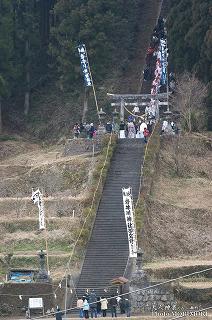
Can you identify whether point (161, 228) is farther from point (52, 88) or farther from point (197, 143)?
point (52, 88)

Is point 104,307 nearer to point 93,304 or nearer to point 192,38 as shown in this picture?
point 93,304

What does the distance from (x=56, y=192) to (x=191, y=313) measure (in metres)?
12.3

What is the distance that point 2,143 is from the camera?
5816 cm

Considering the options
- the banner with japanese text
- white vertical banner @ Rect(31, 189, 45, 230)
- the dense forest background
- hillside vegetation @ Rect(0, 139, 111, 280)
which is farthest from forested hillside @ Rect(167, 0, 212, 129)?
white vertical banner @ Rect(31, 189, 45, 230)

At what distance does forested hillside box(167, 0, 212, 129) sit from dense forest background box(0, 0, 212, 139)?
5 centimetres

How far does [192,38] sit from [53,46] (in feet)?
26.9

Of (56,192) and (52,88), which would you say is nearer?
(56,192)

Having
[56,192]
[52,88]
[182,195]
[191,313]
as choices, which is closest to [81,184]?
[56,192]

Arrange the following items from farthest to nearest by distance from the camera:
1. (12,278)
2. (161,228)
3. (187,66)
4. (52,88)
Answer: (52,88) → (187,66) → (161,228) → (12,278)

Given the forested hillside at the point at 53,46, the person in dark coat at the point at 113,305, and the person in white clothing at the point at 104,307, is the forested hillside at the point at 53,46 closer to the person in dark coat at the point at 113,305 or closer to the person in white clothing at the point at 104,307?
the person in dark coat at the point at 113,305

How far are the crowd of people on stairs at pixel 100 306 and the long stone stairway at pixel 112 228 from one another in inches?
53.7

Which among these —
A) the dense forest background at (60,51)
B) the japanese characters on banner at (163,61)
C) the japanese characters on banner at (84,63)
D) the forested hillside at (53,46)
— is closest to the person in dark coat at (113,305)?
the dense forest background at (60,51)

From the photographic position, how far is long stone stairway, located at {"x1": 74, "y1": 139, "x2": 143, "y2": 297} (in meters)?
40.4

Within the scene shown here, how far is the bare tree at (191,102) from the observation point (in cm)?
5281
